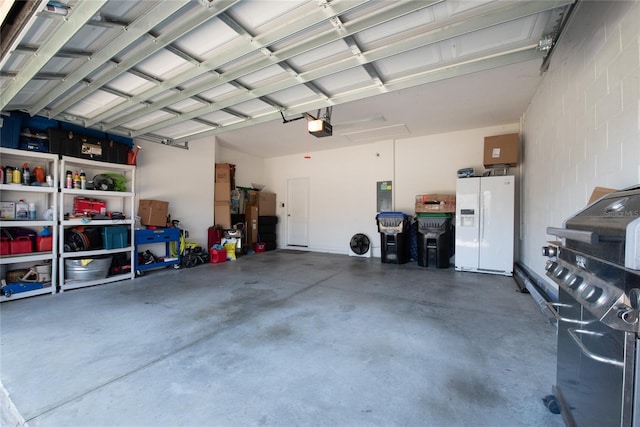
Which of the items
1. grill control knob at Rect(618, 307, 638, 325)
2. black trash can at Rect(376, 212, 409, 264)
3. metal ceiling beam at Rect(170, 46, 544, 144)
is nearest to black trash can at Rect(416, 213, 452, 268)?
black trash can at Rect(376, 212, 409, 264)

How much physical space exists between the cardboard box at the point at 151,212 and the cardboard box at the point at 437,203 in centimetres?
501

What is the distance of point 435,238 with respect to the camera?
5195 mm

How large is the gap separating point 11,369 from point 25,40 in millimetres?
2610

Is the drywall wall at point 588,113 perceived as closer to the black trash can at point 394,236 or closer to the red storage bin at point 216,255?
the black trash can at point 394,236

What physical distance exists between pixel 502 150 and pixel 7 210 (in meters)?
7.66

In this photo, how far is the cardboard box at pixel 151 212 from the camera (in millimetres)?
4809

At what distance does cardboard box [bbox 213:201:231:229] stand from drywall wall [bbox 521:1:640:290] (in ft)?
19.6

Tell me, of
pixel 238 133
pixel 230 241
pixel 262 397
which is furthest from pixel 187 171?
pixel 262 397

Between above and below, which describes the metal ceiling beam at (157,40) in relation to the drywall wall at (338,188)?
above

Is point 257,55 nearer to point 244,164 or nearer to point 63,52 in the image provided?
point 63,52

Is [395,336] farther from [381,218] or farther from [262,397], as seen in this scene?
[381,218]

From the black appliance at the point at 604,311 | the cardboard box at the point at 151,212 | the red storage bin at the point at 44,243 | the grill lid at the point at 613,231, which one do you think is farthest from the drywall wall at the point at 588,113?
the red storage bin at the point at 44,243

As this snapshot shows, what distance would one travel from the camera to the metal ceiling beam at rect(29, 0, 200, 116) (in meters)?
1.86

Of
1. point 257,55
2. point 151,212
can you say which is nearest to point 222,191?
point 151,212
